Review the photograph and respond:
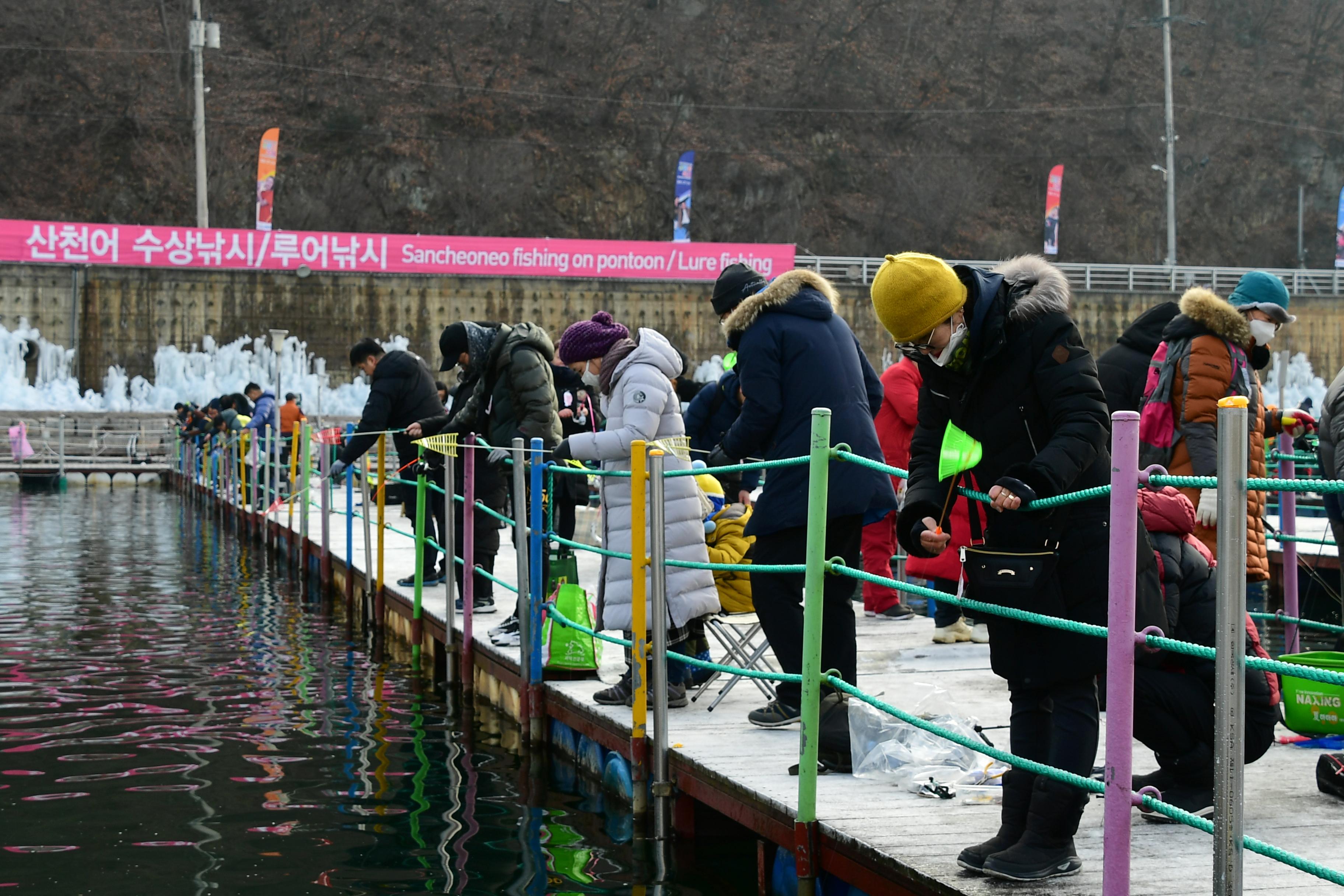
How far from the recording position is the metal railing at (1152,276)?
3978cm

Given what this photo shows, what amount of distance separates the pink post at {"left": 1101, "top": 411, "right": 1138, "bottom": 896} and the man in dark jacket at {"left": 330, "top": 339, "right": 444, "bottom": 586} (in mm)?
7057

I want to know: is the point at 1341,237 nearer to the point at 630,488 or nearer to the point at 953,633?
the point at 953,633

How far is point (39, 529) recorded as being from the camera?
18172 millimetres

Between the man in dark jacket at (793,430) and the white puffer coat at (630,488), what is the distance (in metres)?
0.35

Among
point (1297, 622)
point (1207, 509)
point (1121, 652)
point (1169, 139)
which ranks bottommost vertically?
point (1297, 622)

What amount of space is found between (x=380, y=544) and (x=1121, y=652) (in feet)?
24.8

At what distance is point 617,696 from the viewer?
18.7ft

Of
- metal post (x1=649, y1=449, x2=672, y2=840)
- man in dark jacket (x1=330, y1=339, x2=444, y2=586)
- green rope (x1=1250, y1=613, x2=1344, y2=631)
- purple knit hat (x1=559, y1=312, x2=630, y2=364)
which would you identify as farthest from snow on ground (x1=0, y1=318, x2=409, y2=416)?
green rope (x1=1250, y1=613, x2=1344, y2=631)

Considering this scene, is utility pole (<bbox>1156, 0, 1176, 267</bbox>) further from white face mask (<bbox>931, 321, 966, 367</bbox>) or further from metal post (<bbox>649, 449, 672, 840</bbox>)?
white face mask (<bbox>931, 321, 966, 367</bbox>)

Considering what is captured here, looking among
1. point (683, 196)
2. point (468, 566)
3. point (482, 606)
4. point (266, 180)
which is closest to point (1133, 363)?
point (468, 566)

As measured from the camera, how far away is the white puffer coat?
5.40 m

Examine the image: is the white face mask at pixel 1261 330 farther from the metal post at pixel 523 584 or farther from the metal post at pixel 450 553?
the metal post at pixel 450 553

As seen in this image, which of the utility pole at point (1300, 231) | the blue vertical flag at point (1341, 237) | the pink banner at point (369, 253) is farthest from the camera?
the utility pole at point (1300, 231)

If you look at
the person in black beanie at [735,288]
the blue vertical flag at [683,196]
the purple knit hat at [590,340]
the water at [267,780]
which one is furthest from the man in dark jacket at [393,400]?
the blue vertical flag at [683,196]
